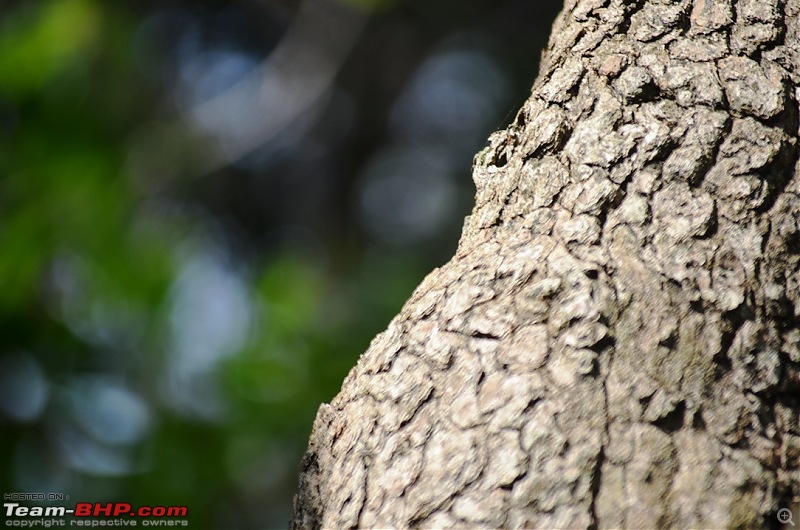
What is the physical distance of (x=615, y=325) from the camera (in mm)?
680

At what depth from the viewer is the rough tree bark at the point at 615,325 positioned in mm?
634

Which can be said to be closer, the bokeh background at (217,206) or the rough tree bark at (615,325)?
the rough tree bark at (615,325)

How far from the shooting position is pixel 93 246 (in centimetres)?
186

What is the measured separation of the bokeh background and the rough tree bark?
24cm

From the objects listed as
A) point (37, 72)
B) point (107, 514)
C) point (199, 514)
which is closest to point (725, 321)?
point (199, 514)

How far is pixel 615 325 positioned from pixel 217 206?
297cm

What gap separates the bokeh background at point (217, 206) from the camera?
1866 mm

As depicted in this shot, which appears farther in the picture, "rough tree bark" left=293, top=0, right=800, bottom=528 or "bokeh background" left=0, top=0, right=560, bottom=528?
"bokeh background" left=0, top=0, right=560, bottom=528

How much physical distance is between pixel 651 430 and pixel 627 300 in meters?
0.11

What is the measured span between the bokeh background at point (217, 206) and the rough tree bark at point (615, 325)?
239 mm

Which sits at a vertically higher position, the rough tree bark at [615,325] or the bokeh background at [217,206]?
the bokeh background at [217,206]

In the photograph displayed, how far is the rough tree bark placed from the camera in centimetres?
63

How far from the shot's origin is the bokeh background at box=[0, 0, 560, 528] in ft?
6.12

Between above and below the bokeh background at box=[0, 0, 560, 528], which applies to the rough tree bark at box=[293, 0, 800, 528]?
below
